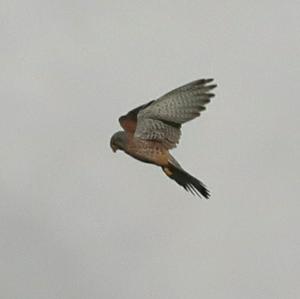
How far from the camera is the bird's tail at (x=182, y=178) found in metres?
15.4

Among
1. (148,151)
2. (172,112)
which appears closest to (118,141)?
(148,151)

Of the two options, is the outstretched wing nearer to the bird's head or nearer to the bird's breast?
the bird's breast

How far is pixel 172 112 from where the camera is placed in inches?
609

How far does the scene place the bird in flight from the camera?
15.2 m

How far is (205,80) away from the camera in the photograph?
15.2 metres

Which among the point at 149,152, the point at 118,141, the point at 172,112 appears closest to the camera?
the point at 172,112

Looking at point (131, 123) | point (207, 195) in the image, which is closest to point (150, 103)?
point (131, 123)

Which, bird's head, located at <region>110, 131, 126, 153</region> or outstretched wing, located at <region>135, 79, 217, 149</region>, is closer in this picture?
outstretched wing, located at <region>135, 79, 217, 149</region>

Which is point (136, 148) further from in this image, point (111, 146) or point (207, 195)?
point (207, 195)

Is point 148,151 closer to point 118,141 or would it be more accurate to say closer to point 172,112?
point 118,141

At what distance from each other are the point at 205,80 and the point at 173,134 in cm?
128

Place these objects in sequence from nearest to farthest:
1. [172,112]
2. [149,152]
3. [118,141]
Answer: [172,112]
[149,152]
[118,141]

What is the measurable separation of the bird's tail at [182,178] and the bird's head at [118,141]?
0.88 meters

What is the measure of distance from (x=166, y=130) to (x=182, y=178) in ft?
3.09
